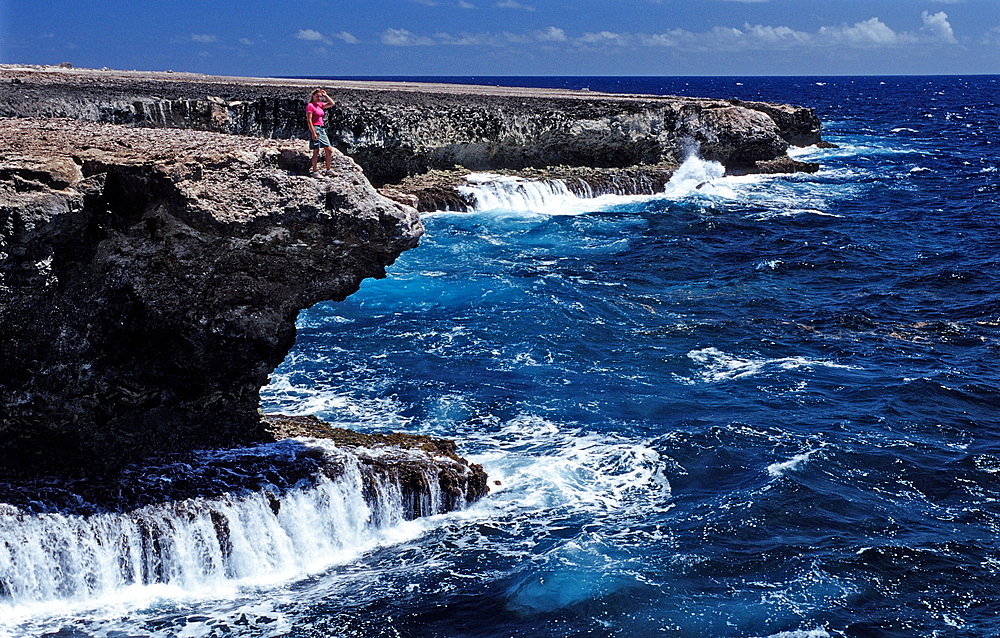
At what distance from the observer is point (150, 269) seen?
14047 millimetres

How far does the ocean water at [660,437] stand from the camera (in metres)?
13.8

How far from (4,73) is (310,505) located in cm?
4339

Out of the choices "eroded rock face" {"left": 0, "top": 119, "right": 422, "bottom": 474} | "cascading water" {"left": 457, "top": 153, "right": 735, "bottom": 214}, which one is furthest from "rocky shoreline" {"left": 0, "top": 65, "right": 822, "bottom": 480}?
"cascading water" {"left": 457, "top": 153, "right": 735, "bottom": 214}

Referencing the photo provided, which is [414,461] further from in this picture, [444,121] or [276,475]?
[444,121]

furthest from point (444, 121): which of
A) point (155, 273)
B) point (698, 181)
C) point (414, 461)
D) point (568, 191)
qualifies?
point (155, 273)

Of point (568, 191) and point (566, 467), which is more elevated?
point (568, 191)

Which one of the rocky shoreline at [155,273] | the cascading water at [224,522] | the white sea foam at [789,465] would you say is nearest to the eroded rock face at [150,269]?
the rocky shoreline at [155,273]

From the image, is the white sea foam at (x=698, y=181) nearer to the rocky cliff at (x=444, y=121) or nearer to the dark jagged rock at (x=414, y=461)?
the rocky cliff at (x=444, y=121)

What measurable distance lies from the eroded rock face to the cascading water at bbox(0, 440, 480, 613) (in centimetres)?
114

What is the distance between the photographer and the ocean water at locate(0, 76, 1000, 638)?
542 inches

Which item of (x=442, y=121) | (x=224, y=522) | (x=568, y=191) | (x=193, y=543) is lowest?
(x=193, y=543)

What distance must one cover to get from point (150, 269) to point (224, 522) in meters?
4.02

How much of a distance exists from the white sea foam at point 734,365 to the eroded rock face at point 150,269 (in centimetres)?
1125

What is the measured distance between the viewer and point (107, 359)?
1450cm
